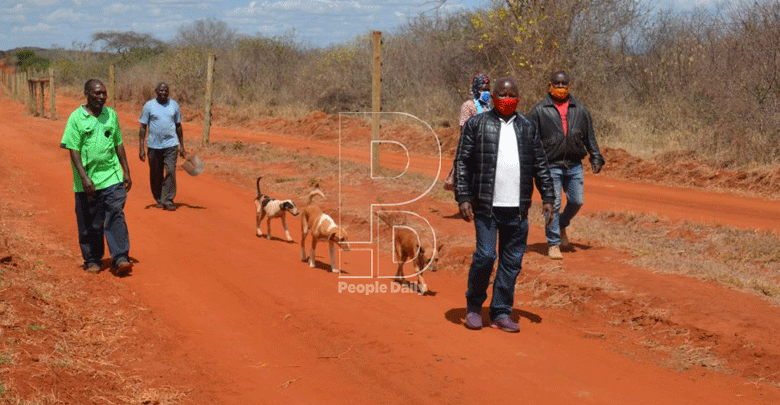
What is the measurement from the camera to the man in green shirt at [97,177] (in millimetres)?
8969

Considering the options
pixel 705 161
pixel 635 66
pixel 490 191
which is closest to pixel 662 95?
pixel 635 66

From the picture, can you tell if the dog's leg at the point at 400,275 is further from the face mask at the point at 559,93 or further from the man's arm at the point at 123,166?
the man's arm at the point at 123,166

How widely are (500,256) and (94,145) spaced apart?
14.6 feet

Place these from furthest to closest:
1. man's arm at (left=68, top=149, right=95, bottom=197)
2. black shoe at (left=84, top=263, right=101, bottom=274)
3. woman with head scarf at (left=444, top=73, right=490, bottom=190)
→ woman with head scarf at (left=444, top=73, right=490, bottom=190) → black shoe at (left=84, top=263, right=101, bottom=274) → man's arm at (left=68, top=149, right=95, bottom=197)

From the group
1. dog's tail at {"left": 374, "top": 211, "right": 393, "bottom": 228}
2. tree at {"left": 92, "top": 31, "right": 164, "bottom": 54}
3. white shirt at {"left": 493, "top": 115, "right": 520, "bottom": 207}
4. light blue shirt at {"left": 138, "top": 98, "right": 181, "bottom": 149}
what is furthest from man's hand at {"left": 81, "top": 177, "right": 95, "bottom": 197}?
tree at {"left": 92, "top": 31, "right": 164, "bottom": 54}

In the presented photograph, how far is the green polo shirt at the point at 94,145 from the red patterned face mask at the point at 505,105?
13.8 feet

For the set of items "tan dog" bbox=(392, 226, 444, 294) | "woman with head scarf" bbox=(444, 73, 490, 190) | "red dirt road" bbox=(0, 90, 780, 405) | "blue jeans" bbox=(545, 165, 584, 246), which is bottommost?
"red dirt road" bbox=(0, 90, 780, 405)

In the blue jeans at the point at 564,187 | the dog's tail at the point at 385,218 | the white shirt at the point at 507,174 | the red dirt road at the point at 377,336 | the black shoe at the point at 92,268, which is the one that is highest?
the white shirt at the point at 507,174

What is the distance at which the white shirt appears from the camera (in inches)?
283

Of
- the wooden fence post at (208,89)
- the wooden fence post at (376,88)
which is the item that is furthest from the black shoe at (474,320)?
the wooden fence post at (208,89)

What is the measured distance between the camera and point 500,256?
753cm

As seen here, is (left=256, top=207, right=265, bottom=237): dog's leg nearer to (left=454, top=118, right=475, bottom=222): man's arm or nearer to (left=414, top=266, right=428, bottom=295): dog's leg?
(left=414, top=266, right=428, bottom=295): dog's leg

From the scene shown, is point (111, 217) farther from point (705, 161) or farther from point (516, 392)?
point (705, 161)

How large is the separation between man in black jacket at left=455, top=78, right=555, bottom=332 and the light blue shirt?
744 centimetres
